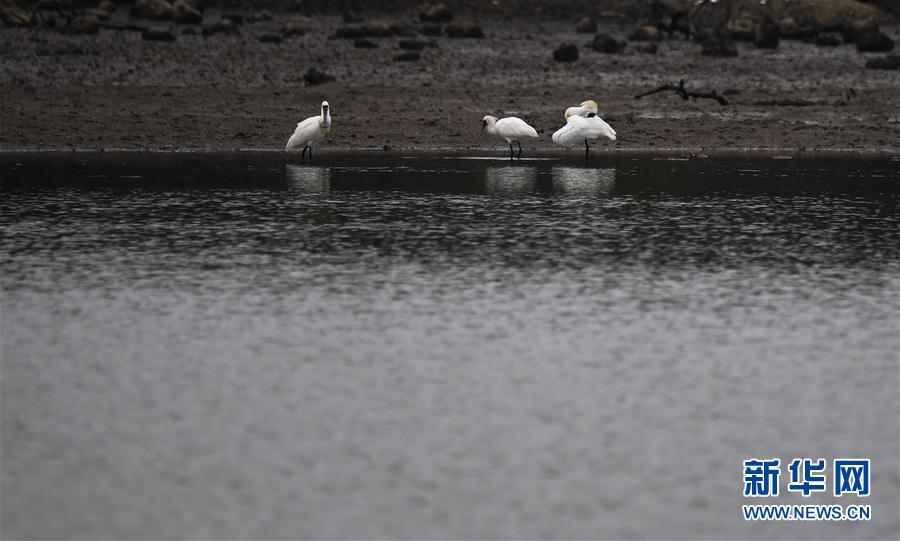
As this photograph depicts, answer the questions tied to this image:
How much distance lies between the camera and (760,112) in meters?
30.7

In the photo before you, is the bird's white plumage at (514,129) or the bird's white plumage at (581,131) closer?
the bird's white plumage at (581,131)

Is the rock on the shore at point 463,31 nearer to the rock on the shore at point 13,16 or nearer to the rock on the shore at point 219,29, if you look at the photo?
the rock on the shore at point 219,29

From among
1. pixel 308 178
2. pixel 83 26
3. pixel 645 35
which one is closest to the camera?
pixel 308 178

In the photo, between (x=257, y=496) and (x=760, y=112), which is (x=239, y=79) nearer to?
(x=760, y=112)

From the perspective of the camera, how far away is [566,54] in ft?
122

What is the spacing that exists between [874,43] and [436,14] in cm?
1361

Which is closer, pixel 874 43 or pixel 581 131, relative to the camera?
pixel 581 131

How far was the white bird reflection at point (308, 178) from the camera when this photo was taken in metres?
20.5

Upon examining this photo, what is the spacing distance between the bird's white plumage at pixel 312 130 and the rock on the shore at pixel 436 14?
2178cm

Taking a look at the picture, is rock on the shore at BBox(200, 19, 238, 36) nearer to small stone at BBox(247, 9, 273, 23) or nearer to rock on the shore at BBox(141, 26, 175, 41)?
rock on the shore at BBox(141, 26, 175, 41)

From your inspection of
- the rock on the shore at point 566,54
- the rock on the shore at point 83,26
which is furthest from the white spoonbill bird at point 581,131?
the rock on the shore at point 83,26

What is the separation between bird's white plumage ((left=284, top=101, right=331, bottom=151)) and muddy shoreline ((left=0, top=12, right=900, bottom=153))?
2.08 meters

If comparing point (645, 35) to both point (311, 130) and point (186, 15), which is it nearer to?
point (186, 15)

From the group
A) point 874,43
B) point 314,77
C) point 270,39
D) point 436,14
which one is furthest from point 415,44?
point 874,43
